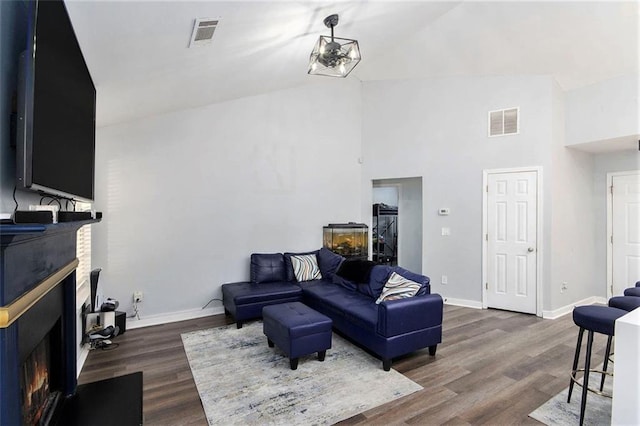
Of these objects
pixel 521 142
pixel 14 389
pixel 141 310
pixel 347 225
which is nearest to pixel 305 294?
pixel 347 225

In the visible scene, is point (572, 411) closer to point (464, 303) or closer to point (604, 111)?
point (464, 303)

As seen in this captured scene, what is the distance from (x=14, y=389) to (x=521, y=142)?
5.51 m

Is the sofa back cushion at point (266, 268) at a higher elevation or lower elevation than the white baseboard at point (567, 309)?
higher

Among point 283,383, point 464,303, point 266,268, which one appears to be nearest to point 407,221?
point 464,303

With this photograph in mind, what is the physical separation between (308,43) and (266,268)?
297cm

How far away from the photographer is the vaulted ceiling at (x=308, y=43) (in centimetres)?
198

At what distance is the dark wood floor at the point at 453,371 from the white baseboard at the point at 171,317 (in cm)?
11

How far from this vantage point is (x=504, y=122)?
468 cm

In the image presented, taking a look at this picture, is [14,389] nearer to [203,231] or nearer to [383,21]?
[203,231]

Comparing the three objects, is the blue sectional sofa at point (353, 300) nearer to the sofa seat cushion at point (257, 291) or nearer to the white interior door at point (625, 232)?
the sofa seat cushion at point (257, 291)

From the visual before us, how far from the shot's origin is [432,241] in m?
5.22

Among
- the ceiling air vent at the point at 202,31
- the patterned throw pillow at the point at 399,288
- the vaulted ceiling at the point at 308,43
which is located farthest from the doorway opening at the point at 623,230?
the ceiling air vent at the point at 202,31

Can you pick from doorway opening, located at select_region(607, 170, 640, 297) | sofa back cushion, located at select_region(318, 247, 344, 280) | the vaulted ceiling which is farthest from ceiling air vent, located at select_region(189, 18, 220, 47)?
doorway opening, located at select_region(607, 170, 640, 297)

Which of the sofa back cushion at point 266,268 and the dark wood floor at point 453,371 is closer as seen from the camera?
the dark wood floor at point 453,371
